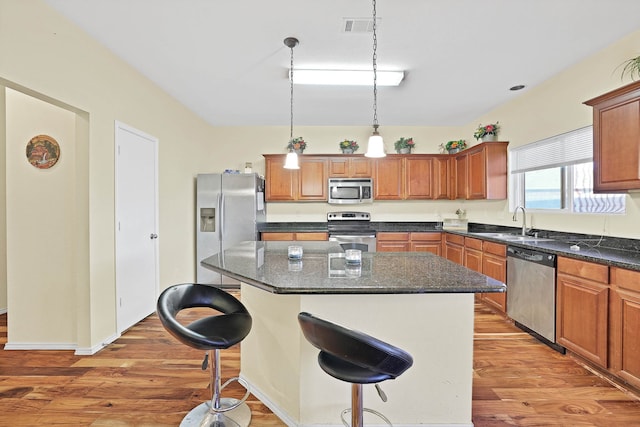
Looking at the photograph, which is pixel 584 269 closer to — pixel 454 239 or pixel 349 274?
pixel 349 274

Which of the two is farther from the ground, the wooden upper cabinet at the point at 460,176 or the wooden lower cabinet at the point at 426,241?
the wooden upper cabinet at the point at 460,176

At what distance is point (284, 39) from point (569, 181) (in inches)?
128

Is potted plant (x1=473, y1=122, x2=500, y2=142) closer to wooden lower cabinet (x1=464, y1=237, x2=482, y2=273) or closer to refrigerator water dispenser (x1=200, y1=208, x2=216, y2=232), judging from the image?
wooden lower cabinet (x1=464, y1=237, x2=482, y2=273)

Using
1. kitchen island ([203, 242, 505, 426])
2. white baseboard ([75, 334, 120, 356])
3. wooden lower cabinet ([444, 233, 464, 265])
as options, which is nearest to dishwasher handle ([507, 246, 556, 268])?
wooden lower cabinet ([444, 233, 464, 265])

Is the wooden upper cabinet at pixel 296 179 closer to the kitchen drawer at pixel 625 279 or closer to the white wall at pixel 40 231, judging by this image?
the white wall at pixel 40 231

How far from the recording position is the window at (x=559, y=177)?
294 centimetres

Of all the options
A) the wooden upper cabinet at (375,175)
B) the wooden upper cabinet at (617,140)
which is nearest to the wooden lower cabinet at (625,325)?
the wooden upper cabinet at (617,140)

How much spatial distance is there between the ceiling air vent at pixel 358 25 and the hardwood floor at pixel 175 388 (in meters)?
2.59

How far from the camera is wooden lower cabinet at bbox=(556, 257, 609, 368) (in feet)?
7.11

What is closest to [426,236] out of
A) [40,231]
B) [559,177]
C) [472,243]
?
[472,243]

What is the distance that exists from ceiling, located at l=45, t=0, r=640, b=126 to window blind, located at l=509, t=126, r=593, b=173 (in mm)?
699

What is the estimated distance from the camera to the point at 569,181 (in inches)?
127

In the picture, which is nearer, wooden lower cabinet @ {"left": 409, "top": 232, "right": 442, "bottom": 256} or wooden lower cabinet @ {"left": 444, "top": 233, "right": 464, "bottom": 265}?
wooden lower cabinet @ {"left": 444, "top": 233, "right": 464, "bottom": 265}

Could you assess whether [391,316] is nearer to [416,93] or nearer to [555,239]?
[555,239]
